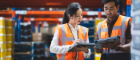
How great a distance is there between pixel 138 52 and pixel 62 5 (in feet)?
17.3

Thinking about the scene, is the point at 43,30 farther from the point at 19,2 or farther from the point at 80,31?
the point at 80,31

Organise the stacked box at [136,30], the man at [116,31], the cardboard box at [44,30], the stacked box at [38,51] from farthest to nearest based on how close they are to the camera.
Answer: the cardboard box at [44,30], the stacked box at [38,51], the man at [116,31], the stacked box at [136,30]

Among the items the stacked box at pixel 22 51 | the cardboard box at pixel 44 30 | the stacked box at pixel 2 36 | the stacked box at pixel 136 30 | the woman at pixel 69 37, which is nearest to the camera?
the stacked box at pixel 136 30

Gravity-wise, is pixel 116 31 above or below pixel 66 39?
above

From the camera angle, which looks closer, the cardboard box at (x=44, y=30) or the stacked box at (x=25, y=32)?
the stacked box at (x=25, y=32)

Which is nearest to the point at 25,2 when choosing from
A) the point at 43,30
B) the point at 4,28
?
the point at 4,28

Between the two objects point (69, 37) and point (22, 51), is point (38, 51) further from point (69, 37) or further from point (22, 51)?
point (69, 37)

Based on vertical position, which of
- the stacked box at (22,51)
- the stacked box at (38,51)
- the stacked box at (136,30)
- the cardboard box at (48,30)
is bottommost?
the stacked box at (38,51)

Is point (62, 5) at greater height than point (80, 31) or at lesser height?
greater

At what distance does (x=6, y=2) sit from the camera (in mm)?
5289

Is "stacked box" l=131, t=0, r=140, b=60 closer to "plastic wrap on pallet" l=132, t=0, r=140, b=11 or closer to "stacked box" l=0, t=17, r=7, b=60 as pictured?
"plastic wrap on pallet" l=132, t=0, r=140, b=11

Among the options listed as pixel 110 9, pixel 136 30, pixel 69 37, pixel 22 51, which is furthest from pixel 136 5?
pixel 22 51

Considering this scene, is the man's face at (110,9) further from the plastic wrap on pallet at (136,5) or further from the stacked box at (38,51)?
the stacked box at (38,51)

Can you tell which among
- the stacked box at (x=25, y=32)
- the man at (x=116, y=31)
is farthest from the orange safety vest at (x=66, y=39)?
the stacked box at (x=25, y=32)
